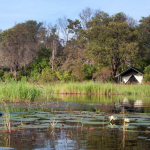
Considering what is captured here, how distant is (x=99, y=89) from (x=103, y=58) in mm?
19913

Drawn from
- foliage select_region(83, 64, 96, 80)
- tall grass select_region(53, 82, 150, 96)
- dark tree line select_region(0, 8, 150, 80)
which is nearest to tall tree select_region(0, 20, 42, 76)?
dark tree line select_region(0, 8, 150, 80)

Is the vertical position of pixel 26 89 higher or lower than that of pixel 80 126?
higher

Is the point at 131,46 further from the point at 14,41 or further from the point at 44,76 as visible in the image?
the point at 14,41

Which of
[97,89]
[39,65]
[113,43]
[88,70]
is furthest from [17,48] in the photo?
[97,89]

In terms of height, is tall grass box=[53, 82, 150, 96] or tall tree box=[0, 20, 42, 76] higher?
tall tree box=[0, 20, 42, 76]

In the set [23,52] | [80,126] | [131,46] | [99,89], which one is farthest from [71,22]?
[80,126]

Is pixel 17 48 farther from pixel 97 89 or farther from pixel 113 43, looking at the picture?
pixel 97 89

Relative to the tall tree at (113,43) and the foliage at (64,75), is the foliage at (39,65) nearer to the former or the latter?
the foliage at (64,75)

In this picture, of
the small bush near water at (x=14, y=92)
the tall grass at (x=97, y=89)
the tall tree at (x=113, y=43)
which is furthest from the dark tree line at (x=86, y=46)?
the small bush near water at (x=14, y=92)

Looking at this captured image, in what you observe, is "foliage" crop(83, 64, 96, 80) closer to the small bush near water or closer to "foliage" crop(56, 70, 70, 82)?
"foliage" crop(56, 70, 70, 82)

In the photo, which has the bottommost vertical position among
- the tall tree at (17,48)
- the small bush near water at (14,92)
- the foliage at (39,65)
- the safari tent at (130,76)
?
the small bush near water at (14,92)

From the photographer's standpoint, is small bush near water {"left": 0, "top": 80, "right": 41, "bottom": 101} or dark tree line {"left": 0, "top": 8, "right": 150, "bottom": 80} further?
dark tree line {"left": 0, "top": 8, "right": 150, "bottom": 80}

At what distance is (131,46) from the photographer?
4228cm

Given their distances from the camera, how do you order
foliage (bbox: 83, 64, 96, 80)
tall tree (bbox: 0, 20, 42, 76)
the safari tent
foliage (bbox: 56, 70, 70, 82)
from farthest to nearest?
tall tree (bbox: 0, 20, 42, 76) < foliage (bbox: 83, 64, 96, 80) < the safari tent < foliage (bbox: 56, 70, 70, 82)
